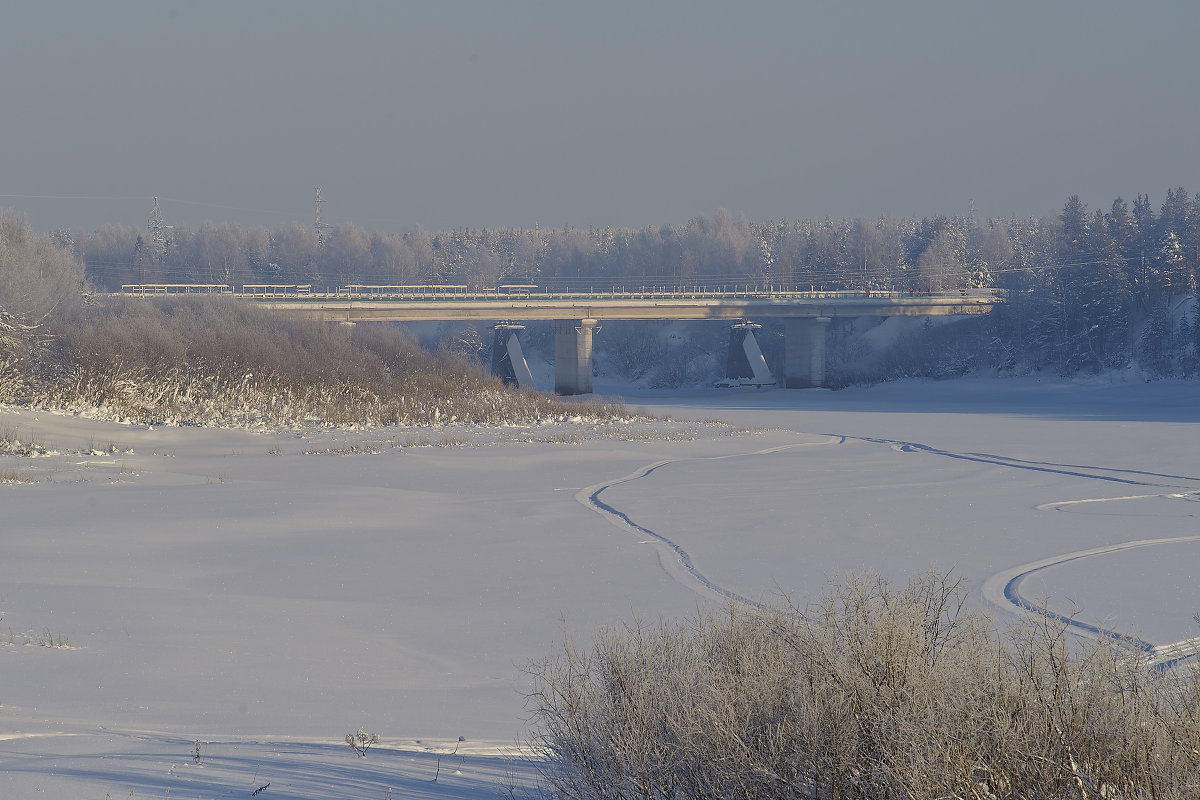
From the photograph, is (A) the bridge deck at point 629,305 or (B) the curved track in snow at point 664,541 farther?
(A) the bridge deck at point 629,305

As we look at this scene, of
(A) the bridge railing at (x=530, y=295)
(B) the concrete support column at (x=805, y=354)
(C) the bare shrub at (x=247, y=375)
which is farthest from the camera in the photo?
(B) the concrete support column at (x=805, y=354)

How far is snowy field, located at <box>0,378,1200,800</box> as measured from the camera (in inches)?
272

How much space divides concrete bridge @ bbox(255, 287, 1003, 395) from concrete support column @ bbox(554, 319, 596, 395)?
71 millimetres

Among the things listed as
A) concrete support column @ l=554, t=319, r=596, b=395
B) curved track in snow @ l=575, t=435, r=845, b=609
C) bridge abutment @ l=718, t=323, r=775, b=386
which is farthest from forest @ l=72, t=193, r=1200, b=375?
curved track in snow @ l=575, t=435, r=845, b=609

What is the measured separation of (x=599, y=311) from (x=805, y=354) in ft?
55.4

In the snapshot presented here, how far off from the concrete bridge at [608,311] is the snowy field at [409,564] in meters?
41.1

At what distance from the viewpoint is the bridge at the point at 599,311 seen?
236 ft

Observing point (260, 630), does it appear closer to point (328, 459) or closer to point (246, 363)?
point (328, 459)

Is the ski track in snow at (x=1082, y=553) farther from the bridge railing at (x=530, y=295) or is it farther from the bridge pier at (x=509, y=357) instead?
the bridge railing at (x=530, y=295)

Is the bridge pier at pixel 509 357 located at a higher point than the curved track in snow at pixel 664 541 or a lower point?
higher

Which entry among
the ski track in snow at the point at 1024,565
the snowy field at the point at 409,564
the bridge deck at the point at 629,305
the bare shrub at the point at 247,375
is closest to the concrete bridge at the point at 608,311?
the bridge deck at the point at 629,305

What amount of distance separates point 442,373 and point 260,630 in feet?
126

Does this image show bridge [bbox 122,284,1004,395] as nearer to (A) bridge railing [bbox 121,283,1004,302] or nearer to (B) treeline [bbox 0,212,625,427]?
(A) bridge railing [bbox 121,283,1004,302]

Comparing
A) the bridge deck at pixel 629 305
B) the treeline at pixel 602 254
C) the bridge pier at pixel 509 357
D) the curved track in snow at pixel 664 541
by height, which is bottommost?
the curved track in snow at pixel 664 541
